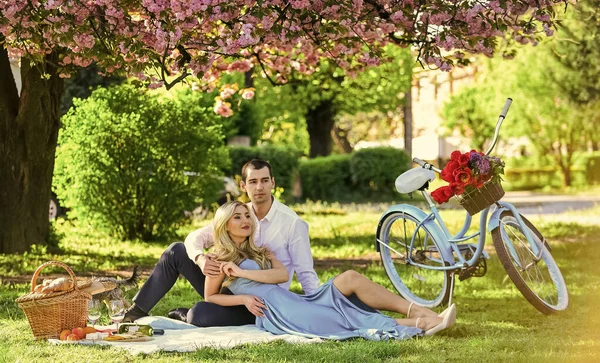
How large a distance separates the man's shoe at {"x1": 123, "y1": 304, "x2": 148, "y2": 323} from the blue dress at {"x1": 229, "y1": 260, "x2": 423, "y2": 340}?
103 cm

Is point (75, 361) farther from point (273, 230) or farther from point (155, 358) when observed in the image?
point (273, 230)

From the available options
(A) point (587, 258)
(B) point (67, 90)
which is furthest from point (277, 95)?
(A) point (587, 258)

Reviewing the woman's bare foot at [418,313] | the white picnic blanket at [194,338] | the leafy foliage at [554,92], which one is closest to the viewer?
the white picnic blanket at [194,338]

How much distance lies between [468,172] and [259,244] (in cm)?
168

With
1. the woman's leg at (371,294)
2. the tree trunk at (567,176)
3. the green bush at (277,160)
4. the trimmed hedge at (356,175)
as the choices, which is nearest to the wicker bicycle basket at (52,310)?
the woman's leg at (371,294)

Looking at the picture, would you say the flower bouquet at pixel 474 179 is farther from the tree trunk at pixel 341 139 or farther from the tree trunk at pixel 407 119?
the tree trunk at pixel 341 139

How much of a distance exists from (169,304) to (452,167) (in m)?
2.85

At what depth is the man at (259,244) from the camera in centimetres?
762

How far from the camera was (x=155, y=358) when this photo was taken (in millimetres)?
6281

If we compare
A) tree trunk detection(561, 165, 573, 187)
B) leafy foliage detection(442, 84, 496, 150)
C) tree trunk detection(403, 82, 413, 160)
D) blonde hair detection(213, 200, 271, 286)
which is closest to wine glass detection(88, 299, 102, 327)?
blonde hair detection(213, 200, 271, 286)

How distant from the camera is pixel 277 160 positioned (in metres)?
24.8

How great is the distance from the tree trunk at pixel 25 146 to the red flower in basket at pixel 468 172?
6.09m

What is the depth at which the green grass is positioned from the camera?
20.8 ft

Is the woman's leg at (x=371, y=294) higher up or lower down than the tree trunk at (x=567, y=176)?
lower down
